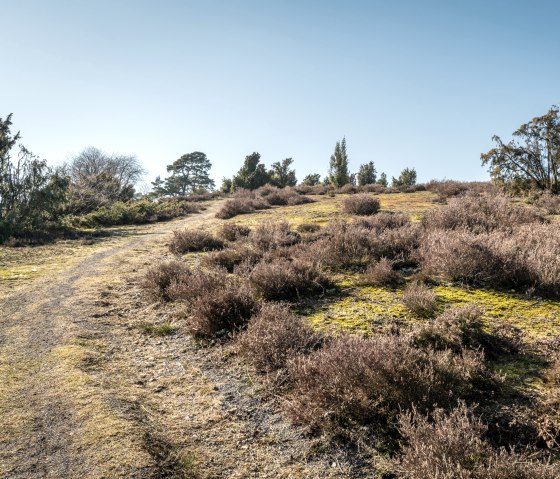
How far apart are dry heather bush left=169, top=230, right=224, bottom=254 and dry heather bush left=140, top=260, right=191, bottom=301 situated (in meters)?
3.93

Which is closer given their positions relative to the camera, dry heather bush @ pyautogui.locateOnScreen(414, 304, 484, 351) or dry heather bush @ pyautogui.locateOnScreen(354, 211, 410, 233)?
dry heather bush @ pyautogui.locateOnScreen(414, 304, 484, 351)

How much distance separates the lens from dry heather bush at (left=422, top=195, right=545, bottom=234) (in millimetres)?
9992

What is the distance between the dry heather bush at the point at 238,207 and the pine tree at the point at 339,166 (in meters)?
20.3

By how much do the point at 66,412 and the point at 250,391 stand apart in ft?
5.98

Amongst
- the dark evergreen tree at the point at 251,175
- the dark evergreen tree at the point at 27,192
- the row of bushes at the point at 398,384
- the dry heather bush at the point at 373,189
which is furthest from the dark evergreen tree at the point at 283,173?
the row of bushes at the point at 398,384

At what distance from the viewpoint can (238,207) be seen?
897 inches

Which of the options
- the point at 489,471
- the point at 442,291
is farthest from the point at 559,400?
the point at 442,291

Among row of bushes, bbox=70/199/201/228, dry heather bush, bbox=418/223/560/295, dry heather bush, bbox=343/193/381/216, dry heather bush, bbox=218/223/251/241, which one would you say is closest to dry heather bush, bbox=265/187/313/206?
row of bushes, bbox=70/199/201/228

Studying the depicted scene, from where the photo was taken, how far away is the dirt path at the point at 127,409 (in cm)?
296

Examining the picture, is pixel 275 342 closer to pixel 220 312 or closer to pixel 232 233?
pixel 220 312

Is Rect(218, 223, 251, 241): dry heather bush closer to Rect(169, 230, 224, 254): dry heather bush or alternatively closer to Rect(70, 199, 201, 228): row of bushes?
Rect(169, 230, 224, 254): dry heather bush

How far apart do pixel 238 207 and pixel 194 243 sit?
34.6ft

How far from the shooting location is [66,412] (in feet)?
11.9

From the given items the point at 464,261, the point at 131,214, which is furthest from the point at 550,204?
the point at 131,214
